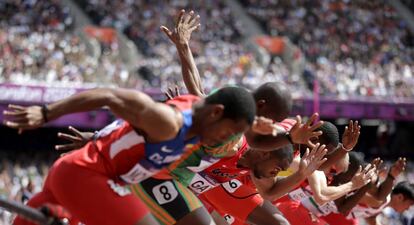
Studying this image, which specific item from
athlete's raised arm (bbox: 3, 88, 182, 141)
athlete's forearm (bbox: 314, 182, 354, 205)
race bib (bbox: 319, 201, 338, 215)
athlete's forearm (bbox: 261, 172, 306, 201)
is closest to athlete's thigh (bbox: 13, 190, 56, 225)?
athlete's raised arm (bbox: 3, 88, 182, 141)

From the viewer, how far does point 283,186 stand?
Result: 7.26m

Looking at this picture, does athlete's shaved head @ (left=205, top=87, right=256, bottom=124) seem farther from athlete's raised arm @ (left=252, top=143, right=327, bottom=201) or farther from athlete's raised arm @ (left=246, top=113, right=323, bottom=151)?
athlete's raised arm @ (left=252, top=143, right=327, bottom=201)

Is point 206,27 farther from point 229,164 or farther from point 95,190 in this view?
point 95,190

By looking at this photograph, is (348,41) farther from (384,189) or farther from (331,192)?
(331,192)

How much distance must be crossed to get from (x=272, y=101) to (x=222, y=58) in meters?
20.1

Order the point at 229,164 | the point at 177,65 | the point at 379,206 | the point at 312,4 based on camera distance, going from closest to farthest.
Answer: the point at 229,164, the point at 379,206, the point at 177,65, the point at 312,4

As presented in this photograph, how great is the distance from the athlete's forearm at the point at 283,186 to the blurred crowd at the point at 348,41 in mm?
18989

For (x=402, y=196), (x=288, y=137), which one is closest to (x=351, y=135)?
(x=288, y=137)

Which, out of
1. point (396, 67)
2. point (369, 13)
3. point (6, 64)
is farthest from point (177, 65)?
point (369, 13)

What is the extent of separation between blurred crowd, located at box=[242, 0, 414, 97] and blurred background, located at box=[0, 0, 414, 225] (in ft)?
0.17

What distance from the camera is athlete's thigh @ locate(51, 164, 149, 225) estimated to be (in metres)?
5.57

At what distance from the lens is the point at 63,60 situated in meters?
22.8

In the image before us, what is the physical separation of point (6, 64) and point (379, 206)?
13932mm

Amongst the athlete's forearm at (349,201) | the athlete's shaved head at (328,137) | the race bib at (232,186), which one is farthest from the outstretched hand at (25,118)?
the athlete's forearm at (349,201)
